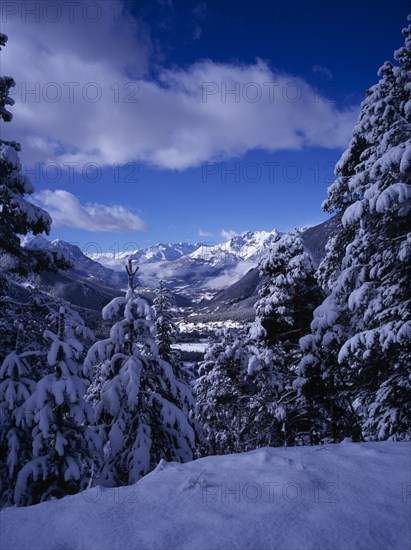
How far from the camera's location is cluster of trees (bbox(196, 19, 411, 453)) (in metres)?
7.40

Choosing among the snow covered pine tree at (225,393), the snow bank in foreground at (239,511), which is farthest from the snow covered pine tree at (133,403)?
the snow covered pine tree at (225,393)

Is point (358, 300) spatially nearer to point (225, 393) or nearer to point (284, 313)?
point (284, 313)

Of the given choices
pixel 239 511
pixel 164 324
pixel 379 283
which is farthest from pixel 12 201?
pixel 164 324

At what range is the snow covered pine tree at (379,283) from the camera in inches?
278

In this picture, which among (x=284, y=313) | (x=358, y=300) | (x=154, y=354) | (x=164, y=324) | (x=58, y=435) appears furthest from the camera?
(x=164, y=324)

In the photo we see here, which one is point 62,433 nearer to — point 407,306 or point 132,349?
point 132,349

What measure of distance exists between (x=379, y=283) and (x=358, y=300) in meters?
1.07

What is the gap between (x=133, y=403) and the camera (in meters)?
7.68

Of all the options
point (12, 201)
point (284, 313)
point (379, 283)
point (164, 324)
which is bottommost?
point (164, 324)

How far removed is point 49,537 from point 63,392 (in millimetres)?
4598

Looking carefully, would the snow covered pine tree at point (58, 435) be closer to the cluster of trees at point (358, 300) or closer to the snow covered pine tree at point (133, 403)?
the snow covered pine tree at point (133, 403)

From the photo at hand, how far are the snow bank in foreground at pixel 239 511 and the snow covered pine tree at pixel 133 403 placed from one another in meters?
4.03

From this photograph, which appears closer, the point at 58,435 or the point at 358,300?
the point at 58,435

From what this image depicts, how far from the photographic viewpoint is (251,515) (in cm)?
308
